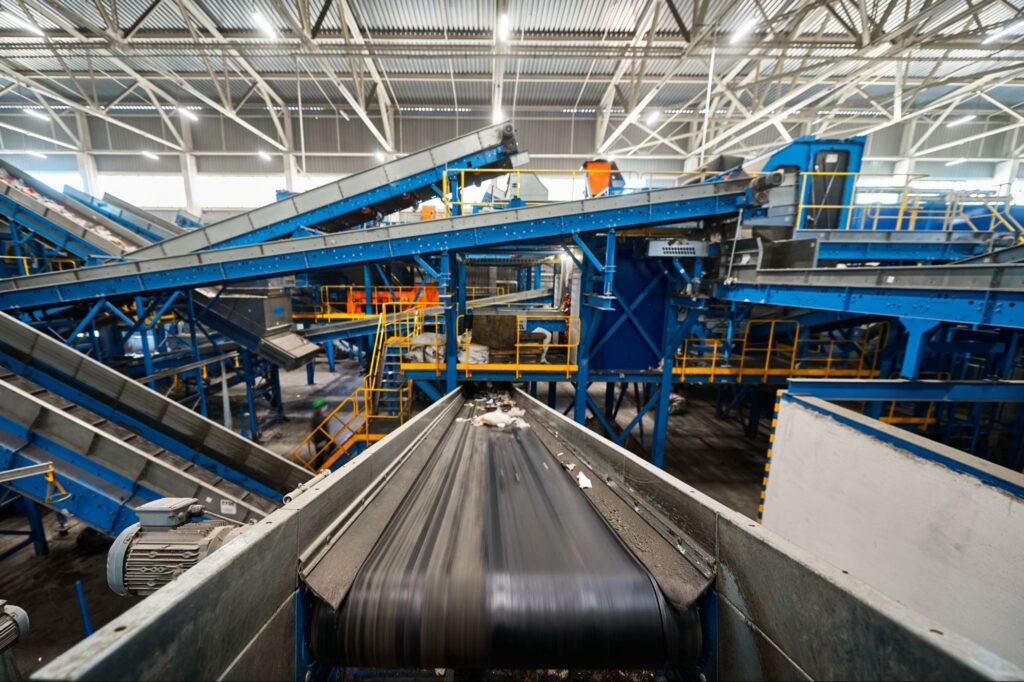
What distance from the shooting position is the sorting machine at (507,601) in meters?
0.87

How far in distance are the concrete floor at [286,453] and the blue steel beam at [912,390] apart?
2978 mm

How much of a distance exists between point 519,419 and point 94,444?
352 cm

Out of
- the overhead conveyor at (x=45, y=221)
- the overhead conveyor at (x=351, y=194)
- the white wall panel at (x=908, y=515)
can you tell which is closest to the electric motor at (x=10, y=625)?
the overhead conveyor at (x=351, y=194)

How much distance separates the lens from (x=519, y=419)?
139 inches

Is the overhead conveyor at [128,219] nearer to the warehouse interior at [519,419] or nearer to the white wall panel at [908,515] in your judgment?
the warehouse interior at [519,419]

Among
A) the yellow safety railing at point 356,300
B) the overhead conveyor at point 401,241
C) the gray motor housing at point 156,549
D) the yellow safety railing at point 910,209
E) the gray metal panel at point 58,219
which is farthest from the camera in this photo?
the yellow safety railing at point 356,300

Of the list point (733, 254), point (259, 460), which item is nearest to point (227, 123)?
point (259, 460)

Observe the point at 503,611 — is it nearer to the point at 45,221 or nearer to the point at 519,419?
the point at 519,419

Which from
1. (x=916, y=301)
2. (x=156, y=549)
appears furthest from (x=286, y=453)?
(x=916, y=301)

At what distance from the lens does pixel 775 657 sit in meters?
1.14

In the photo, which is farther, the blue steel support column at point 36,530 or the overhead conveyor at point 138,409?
the blue steel support column at point 36,530

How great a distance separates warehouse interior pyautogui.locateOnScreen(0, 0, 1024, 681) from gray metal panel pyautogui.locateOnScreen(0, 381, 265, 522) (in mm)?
24

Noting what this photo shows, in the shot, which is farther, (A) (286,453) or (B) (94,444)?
(A) (286,453)

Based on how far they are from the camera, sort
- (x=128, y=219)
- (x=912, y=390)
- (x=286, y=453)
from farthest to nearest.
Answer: (x=128, y=219) < (x=286, y=453) < (x=912, y=390)
